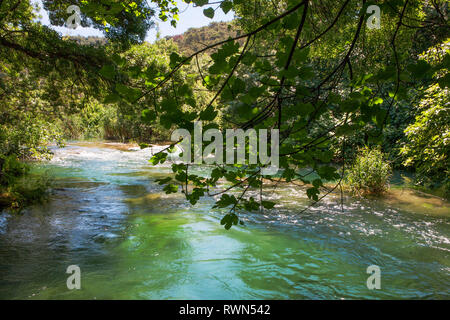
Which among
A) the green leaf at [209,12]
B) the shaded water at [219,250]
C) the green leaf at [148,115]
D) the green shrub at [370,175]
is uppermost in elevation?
A: the green leaf at [209,12]

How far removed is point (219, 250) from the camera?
422cm

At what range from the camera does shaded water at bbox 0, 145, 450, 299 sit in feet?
10.4

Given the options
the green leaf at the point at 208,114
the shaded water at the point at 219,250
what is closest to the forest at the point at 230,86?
the green leaf at the point at 208,114

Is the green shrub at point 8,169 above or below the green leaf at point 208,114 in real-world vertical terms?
below

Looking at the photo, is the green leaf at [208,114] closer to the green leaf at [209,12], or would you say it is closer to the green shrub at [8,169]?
the green leaf at [209,12]

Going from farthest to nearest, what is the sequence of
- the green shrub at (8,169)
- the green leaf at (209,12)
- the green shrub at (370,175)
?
the green shrub at (370,175), the green shrub at (8,169), the green leaf at (209,12)

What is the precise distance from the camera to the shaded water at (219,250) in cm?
317

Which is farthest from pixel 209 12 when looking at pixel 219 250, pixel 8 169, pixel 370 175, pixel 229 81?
pixel 370 175

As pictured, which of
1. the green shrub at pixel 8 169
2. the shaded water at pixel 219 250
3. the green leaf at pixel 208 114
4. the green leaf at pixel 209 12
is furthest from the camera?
the green shrub at pixel 8 169

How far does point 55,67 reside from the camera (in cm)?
573

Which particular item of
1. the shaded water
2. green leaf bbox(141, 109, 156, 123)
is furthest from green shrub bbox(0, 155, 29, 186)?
green leaf bbox(141, 109, 156, 123)

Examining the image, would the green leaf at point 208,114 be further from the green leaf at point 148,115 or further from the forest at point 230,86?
the green leaf at point 148,115

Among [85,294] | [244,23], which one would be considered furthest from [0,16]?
[244,23]

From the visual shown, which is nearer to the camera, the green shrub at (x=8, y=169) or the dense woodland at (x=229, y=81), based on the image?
the dense woodland at (x=229, y=81)
